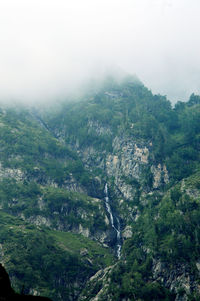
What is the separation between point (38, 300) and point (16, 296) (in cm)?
344

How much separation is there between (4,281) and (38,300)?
684cm

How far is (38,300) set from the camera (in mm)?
55250

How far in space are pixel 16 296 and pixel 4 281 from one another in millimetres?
3819

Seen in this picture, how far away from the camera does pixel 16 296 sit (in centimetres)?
5575

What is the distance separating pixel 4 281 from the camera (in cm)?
5834
